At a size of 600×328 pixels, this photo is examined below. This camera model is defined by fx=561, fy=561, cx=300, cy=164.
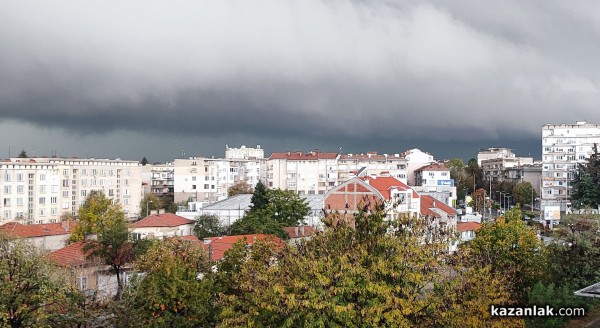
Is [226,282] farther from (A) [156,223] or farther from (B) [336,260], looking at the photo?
(A) [156,223]

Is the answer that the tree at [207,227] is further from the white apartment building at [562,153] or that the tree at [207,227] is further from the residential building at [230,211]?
the white apartment building at [562,153]

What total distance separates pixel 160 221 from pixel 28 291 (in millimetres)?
40922

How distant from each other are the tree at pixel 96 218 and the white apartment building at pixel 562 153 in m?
77.1

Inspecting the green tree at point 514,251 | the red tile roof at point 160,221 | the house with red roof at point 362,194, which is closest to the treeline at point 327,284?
the green tree at point 514,251

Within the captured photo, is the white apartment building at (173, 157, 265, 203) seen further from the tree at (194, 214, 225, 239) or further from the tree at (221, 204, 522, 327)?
the tree at (221, 204, 522, 327)

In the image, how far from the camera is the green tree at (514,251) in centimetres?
3072

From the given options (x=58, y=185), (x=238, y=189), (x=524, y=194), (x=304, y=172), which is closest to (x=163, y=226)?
(x=58, y=185)

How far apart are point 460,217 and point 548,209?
1293cm

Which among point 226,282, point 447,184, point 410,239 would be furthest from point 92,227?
point 447,184

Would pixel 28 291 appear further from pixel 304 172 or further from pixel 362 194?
pixel 304 172

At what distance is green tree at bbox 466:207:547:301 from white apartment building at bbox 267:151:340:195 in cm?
8701

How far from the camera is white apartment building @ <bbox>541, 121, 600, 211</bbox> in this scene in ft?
340

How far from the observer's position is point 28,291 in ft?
69.9

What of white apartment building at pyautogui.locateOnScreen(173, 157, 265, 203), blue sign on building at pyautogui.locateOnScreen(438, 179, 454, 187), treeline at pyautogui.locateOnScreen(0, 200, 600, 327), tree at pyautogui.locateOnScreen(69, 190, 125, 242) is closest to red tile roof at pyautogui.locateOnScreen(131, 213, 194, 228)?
tree at pyautogui.locateOnScreen(69, 190, 125, 242)
